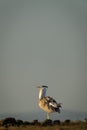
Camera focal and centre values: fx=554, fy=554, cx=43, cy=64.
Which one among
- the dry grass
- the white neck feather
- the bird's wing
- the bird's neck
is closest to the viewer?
the dry grass

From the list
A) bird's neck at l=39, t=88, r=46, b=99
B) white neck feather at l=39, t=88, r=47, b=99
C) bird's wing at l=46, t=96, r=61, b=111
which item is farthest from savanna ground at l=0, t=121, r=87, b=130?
white neck feather at l=39, t=88, r=47, b=99

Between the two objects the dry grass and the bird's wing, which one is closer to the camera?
the dry grass

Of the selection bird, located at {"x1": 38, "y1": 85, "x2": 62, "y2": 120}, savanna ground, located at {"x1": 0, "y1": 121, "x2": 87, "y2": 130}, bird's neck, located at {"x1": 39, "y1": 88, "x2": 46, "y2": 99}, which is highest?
bird's neck, located at {"x1": 39, "y1": 88, "x2": 46, "y2": 99}

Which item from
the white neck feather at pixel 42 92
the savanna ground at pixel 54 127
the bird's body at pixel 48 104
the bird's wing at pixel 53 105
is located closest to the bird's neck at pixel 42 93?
the white neck feather at pixel 42 92

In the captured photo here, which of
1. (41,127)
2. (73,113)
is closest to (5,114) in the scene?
(73,113)

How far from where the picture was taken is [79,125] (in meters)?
30.4

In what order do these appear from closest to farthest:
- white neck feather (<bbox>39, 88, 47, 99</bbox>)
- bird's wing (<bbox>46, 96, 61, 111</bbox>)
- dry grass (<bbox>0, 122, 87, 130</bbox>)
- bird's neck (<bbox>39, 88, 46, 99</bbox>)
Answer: dry grass (<bbox>0, 122, 87, 130</bbox>) → bird's wing (<bbox>46, 96, 61, 111</bbox>) → bird's neck (<bbox>39, 88, 46, 99</bbox>) → white neck feather (<bbox>39, 88, 47, 99</bbox>)

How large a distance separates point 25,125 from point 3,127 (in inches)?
57.7

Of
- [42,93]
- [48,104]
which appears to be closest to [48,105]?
[48,104]

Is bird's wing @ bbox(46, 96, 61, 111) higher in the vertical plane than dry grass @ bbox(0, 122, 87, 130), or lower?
higher

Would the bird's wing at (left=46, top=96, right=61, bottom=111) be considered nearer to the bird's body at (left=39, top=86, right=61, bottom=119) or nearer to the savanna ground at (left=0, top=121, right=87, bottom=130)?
the bird's body at (left=39, top=86, right=61, bottom=119)

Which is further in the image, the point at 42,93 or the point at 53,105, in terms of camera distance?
the point at 42,93

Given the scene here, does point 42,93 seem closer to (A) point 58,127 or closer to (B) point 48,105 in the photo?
(B) point 48,105

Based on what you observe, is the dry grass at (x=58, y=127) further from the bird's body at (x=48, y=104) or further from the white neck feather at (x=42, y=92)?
the white neck feather at (x=42, y=92)
